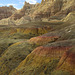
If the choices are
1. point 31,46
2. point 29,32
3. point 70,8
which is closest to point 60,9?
point 70,8

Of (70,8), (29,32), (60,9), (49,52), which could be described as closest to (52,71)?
(49,52)

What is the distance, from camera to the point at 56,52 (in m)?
10.4

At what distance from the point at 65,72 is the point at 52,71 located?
4.77ft

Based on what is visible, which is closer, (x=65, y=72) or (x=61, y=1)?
(x=65, y=72)

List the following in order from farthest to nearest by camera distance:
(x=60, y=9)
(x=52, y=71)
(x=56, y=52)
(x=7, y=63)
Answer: (x=60, y=9), (x=7, y=63), (x=56, y=52), (x=52, y=71)

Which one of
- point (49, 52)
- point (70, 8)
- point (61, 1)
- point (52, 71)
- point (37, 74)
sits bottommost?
point (37, 74)

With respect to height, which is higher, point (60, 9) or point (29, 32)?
point (60, 9)

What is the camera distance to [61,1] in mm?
62625

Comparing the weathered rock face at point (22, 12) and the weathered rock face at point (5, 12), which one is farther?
the weathered rock face at point (5, 12)

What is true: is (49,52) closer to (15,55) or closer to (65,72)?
(65,72)

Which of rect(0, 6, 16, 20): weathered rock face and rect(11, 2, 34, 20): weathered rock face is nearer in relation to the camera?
rect(11, 2, 34, 20): weathered rock face

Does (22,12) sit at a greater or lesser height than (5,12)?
lesser

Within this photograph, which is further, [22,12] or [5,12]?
[5,12]

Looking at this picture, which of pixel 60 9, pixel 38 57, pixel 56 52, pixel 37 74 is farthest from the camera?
pixel 60 9
